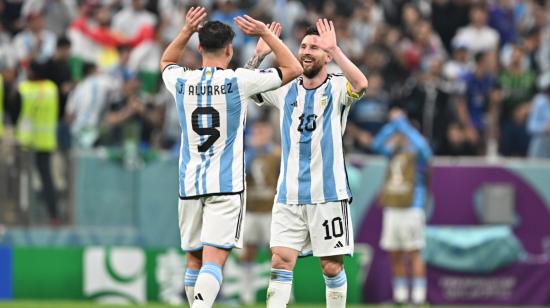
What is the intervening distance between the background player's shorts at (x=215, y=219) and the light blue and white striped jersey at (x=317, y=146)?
839 millimetres

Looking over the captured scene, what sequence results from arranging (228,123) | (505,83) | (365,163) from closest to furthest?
(228,123) → (365,163) → (505,83)

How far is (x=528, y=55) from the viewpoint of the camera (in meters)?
24.0

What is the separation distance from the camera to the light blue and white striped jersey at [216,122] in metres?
11.4

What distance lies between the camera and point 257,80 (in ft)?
37.6

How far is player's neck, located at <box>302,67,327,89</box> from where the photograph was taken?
12.3m

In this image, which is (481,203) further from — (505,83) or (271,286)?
(271,286)

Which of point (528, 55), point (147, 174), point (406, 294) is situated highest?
point (528, 55)

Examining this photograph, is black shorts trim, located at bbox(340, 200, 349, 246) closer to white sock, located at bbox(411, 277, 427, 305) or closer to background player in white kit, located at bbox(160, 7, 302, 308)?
background player in white kit, located at bbox(160, 7, 302, 308)

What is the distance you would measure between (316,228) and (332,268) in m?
0.38

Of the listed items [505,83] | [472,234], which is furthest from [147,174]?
[505,83]

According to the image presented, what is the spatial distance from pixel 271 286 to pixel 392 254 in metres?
7.26

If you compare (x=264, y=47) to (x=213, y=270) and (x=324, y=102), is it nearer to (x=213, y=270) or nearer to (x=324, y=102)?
(x=324, y=102)

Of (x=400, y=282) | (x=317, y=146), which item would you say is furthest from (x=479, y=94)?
(x=317, y=146)

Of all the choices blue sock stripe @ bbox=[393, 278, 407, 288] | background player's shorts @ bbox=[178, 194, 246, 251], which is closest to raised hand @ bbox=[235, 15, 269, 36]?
background player's shorts @ bbox=[178, 194, 246, 251]
